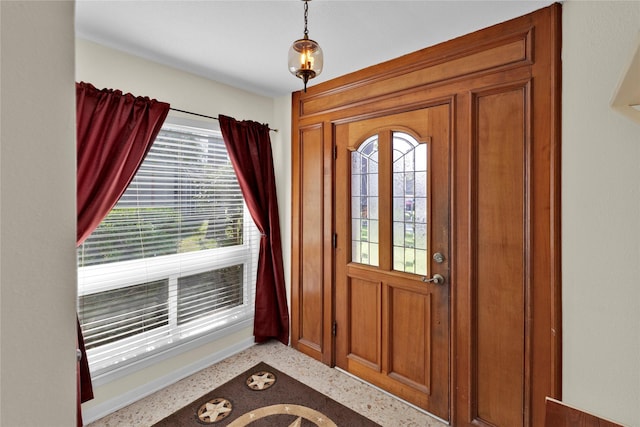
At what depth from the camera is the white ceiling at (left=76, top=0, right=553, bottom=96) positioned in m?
1.62

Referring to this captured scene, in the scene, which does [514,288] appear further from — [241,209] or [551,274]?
[241,209]

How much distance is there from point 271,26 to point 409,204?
1.43 meters

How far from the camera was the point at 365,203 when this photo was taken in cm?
242

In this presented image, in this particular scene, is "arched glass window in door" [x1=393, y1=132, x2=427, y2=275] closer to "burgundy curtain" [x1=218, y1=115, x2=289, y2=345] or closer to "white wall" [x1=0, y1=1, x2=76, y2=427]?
"burgundy curtain" [x1=218, y1=115, x2=289, y2=345]

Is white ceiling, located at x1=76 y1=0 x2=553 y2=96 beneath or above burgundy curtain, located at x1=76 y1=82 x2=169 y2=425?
above

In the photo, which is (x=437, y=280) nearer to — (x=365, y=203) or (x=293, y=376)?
(x=365, y=203)

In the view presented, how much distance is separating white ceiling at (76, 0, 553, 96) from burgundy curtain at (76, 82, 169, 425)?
369 millimetres

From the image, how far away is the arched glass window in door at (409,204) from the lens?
211 centimetres

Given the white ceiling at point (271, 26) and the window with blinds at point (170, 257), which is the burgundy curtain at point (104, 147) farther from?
the white ceiling at point (271, 26)

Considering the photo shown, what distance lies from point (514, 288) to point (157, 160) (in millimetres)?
2512

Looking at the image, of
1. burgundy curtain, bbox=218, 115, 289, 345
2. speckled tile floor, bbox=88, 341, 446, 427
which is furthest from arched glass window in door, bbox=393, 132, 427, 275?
burgundy curtain, bbox=218, 115, 289, 345

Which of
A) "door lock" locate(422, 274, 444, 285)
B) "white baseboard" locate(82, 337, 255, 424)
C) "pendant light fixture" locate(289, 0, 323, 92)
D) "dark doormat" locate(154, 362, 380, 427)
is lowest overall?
"dark doormat" locate(154, 362, 380, 427)

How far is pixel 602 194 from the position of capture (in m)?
1.38

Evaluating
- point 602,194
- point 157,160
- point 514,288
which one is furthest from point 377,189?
point 157,160
